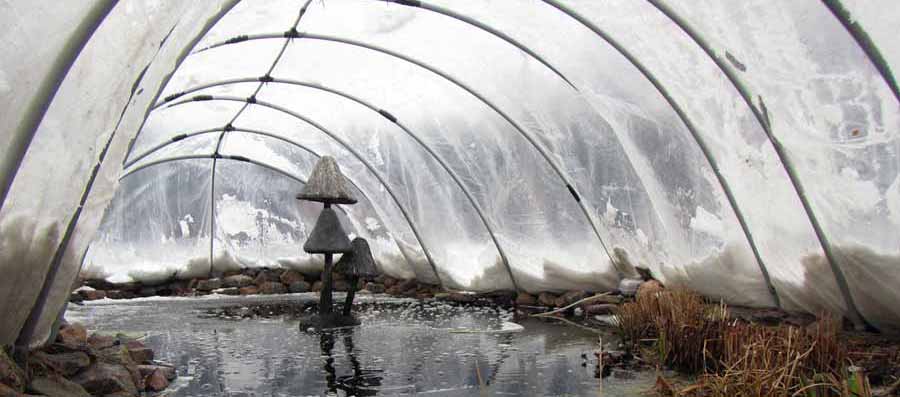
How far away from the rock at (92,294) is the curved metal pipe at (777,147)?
11143 mm

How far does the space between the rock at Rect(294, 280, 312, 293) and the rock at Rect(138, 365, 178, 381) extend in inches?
358

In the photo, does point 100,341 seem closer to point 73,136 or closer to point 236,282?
point 73,136

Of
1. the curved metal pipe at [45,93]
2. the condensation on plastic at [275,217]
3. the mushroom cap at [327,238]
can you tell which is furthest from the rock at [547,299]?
the curved metal pipe at [45,93]

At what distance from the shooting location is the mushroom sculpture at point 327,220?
865 cm

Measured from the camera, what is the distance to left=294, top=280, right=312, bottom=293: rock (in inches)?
582

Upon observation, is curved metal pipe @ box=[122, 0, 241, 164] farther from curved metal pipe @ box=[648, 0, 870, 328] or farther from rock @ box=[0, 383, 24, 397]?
curved metal pipe @ box=[648, 0, 870, 328]

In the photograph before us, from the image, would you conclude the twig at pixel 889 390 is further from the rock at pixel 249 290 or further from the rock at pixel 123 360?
the rock at pixel 249 290

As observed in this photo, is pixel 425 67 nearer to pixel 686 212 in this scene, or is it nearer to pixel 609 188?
pixel 609 188

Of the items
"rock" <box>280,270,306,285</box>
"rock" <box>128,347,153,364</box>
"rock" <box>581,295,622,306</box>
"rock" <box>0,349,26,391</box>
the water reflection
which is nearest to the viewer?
"rock" <box>0,349,26,391</box>

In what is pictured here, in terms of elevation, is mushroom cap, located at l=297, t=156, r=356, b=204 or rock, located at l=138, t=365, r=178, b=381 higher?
mushroom cap, located at l=297, t=156, r=356, b=204

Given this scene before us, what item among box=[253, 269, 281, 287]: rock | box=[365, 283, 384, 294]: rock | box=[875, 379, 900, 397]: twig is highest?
box=[253, 269, 281, 287]: rock

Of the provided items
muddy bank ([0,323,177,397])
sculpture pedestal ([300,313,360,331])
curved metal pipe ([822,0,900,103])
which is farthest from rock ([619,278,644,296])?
muddy bank ([0,323,177,397])

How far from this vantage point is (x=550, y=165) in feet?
30.9

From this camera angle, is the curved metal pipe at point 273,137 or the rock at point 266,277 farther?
the rock at point 266,277
